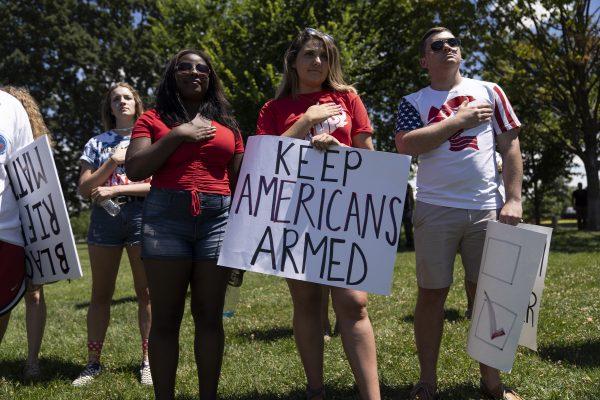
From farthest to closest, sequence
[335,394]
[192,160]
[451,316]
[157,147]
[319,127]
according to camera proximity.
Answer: [451,316], [335,394], [319,127], [192,160], [157,147]

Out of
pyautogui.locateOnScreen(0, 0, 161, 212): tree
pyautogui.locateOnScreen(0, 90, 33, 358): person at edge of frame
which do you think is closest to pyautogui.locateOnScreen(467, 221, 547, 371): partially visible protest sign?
pyautogui.locateOnScreen(0, 90, 33, 358): person at edge of frame

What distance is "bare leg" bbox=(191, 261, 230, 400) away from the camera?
3203 mm

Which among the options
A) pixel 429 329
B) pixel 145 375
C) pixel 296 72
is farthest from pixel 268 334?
pixel 296 72

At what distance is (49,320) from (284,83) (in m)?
5.91

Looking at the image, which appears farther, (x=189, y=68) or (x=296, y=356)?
(x=296, y=356)

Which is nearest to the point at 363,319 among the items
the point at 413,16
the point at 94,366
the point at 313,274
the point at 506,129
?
the point at 313,274

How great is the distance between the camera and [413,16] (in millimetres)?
20438

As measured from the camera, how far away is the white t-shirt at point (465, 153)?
3424 millimetres

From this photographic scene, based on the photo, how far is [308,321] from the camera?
348cm

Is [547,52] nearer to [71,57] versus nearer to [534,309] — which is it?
[534,309]

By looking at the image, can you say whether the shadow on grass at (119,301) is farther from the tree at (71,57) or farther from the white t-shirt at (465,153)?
the tree at (71,57)

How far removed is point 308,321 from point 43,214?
1.80m

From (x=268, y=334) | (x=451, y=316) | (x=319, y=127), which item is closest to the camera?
(x=319, y=127)

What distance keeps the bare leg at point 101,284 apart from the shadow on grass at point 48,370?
0.33 metres
